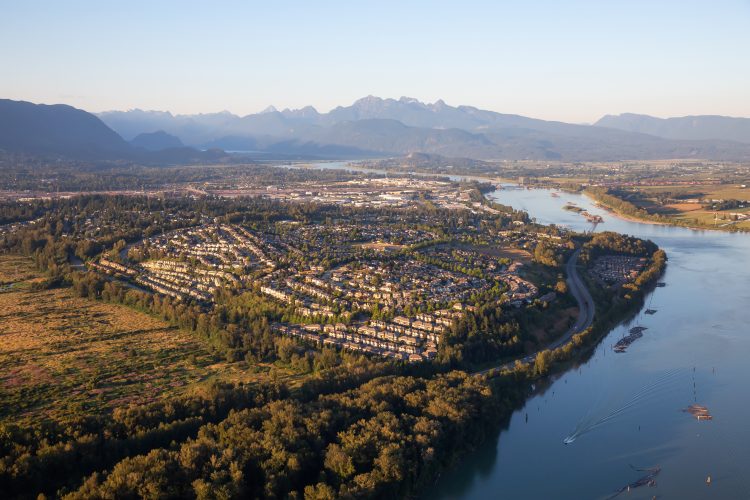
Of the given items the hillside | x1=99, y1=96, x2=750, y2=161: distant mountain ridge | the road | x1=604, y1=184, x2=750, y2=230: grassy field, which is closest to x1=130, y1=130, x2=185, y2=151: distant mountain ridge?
the hillside

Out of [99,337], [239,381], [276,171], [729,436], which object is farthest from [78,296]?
[276,171]

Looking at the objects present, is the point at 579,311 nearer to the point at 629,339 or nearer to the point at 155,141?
the point at 629,339

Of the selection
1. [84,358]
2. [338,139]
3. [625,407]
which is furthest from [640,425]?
[338,139]

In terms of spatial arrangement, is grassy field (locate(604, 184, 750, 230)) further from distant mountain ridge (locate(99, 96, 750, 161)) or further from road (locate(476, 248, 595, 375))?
distant mountain ridge (locate(99, 96, 750, 161))

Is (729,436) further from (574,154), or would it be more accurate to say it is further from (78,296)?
(574,154)

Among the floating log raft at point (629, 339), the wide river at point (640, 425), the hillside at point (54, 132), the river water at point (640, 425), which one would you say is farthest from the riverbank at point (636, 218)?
the hillside at point (54, 132)

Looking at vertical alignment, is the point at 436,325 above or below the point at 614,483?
above
